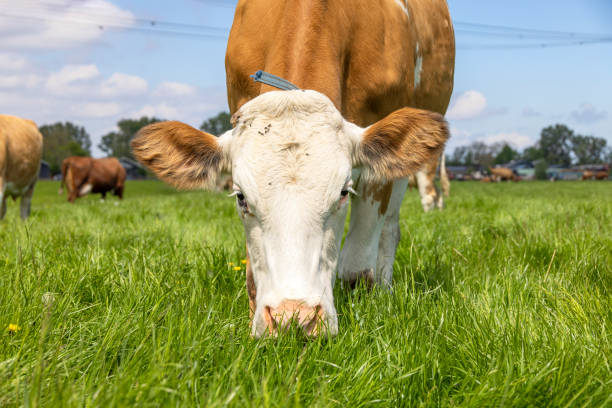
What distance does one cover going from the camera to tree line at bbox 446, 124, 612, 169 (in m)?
133

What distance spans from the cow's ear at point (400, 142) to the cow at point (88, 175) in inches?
976

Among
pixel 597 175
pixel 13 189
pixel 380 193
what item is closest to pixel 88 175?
pixel 13 189

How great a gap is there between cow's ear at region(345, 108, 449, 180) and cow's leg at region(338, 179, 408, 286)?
680 mm

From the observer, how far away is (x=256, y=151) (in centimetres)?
219

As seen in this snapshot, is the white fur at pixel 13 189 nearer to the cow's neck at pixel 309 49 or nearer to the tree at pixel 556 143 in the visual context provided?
the cow's neck at pixel 309 49

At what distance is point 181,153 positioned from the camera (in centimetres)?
252

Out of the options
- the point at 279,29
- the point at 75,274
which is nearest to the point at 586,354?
the point at 279,29

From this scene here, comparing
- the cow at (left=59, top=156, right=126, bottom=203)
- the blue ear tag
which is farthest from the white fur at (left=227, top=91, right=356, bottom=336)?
the cow at (left=59, top=156, right=126, bottom=203)

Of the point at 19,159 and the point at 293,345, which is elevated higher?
the point at 19,159

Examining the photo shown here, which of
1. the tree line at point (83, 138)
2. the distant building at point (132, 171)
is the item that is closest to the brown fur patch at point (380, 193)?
the tree line at point (83, 138)

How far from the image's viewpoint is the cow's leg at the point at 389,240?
3533mm

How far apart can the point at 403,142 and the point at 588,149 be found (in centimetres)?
15300

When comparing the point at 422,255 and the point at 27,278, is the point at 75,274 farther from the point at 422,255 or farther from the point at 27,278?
the point at 422,255

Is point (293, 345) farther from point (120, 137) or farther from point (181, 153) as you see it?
point (120, 137)
